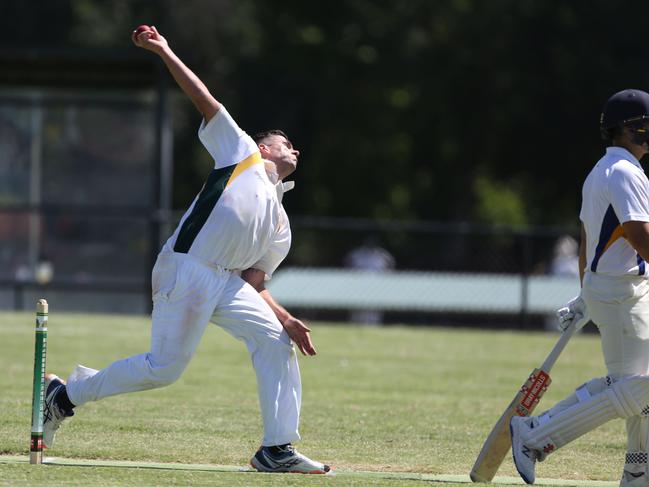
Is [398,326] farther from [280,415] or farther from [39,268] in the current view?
[280,415]

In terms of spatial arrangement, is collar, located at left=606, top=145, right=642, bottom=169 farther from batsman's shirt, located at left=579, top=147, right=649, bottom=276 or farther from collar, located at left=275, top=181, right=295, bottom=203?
collar, located at left=275, top=181, right=295, bottom=203

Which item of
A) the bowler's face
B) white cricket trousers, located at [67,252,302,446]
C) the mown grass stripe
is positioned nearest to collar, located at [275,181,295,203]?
the bowler's face

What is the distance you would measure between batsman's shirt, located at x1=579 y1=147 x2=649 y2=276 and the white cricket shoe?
984mm

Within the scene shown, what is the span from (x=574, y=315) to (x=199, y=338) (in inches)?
83.8

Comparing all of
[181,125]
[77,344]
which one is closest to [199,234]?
[77,344]

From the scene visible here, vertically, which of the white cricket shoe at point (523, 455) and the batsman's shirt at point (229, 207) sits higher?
the batsman's shirt at point (229, 207)

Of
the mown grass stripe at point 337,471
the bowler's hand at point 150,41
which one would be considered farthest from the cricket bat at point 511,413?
the bowler's hand at point 150,41

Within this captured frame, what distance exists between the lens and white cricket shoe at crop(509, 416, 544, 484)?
22.2 ft

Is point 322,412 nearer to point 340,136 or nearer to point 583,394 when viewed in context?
point 583,394

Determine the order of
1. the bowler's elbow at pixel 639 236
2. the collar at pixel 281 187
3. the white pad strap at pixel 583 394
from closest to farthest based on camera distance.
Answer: the bowler's elbow at pixel 639 236 → the white pad strap at pixel 583 394 → the collar at pixel 281 187

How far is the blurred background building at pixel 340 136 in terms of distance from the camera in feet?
69.8

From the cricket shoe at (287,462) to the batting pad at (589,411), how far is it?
120 centimetres

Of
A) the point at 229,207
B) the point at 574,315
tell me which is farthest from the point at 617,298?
the point at 229,207

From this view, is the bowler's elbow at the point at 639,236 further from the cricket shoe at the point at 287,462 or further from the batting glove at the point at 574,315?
the cricket shoe at the point at 287,462
